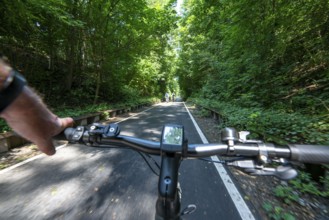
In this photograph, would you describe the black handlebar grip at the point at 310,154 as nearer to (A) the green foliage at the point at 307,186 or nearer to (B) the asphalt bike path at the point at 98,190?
(B) the asphalt bike path at the point at 98,190

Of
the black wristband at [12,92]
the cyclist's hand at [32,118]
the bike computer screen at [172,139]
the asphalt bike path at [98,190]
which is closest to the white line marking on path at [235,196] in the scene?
the asphalt bike path at [98,190]

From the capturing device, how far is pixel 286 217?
2467 mm

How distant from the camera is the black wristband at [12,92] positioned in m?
0.58

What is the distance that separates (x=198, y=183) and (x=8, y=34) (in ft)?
33.2

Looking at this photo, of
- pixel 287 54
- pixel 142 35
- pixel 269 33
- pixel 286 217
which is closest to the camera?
pixel 286 217

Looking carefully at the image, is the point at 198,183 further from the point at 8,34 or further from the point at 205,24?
the point at 8,34

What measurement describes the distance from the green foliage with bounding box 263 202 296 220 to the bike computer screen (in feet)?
7.93

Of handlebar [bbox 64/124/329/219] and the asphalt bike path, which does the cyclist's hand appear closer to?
handlebar [bbox 64/124/329/219]

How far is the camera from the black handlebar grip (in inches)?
36.8

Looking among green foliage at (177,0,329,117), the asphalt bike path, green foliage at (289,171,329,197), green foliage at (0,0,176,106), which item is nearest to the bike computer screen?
the asphalt bike path

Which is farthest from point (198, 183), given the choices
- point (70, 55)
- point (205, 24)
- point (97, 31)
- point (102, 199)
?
point (70, 55)

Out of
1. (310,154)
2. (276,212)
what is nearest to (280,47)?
(276,212)

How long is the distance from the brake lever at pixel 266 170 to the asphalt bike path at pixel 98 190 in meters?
1.87

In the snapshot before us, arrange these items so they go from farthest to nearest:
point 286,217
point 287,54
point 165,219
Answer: point 287,54 → point 286,217 → point 165,219
